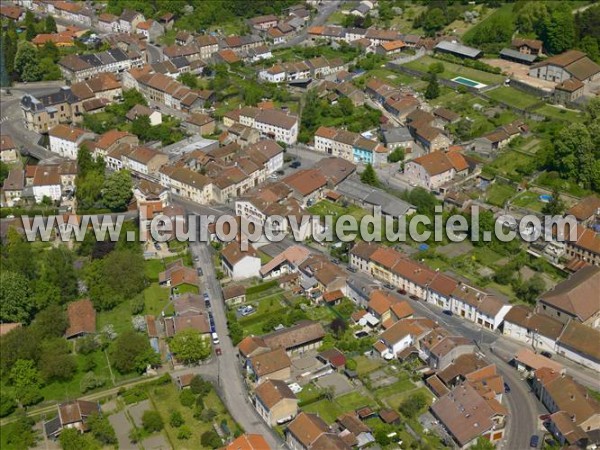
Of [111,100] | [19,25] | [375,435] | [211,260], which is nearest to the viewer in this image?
[375,435]

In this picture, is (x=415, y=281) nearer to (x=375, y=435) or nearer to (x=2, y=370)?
(x=375, y=435)

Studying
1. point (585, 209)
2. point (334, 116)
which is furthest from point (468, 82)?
point (585, 209)

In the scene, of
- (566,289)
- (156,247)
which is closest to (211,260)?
(156,247)

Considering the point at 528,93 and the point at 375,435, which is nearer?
the point at 375,435

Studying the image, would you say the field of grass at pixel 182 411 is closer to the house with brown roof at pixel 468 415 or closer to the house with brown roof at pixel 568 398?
the house with brown roof at pixel 468 415

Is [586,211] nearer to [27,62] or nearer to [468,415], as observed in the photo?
[468,415]

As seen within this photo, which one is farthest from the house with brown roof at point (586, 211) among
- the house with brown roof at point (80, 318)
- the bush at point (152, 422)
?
the house with brown roof at point (80, 318)
